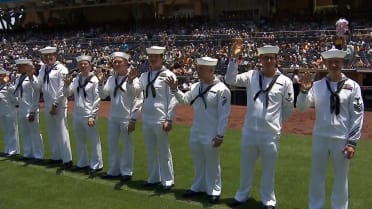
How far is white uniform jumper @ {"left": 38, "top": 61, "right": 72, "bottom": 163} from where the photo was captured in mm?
10023

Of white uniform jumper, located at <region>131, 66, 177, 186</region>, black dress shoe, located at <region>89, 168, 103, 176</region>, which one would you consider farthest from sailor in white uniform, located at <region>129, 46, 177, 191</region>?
black dress shoe, located at <region>89, 168, 103, 176</region>

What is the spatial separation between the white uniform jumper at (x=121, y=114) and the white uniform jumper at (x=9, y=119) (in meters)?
3.59

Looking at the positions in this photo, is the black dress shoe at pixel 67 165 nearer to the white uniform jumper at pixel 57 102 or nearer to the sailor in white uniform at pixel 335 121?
the white uniform jumper at pixel 57 102

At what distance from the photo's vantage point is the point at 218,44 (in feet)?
80.0

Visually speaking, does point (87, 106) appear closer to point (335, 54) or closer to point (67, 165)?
point (67, 165)

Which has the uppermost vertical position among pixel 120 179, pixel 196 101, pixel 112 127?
pixel 196 101

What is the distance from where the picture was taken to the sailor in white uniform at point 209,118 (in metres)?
7.29

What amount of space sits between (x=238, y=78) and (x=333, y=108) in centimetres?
136

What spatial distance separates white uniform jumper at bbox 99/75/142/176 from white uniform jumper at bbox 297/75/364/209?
315 centimetres

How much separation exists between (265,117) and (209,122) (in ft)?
2.99

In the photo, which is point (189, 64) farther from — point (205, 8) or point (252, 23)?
point (205, 8)

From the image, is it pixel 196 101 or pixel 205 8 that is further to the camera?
pixel 205 8

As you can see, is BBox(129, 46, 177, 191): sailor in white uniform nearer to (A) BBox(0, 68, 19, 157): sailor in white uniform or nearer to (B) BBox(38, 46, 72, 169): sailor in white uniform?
(B) BBox(38, 46, 72, 169): sailor in white uniform

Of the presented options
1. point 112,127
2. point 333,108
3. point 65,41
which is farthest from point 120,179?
point 65,41
